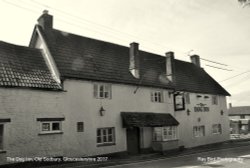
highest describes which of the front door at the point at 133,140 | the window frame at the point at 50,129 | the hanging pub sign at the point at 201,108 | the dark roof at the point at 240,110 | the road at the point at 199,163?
the dark roof at the point at 240,110

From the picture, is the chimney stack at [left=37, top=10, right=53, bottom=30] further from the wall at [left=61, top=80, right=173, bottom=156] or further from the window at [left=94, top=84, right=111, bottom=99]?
the window at [left=94, top=84, right=111, bottom=99]

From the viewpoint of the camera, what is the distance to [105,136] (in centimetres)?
1923

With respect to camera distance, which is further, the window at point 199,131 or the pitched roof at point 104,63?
the window at point 199,131

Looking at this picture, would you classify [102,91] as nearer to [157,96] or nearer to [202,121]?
[157,96]

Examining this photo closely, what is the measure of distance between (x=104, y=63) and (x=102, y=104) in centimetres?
402

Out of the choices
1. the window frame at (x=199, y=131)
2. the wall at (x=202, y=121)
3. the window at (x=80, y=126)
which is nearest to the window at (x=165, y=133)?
the wall at (x=202, y=121)

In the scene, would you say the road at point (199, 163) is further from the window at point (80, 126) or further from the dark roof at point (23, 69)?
the dark roof at point (23, 69)

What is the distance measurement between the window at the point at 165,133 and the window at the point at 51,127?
29.1ft

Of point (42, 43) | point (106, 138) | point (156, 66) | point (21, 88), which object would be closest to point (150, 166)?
point (106, 138)

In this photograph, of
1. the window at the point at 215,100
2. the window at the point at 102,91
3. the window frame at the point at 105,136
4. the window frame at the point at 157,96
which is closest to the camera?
A: the window frame at the point at 105,136

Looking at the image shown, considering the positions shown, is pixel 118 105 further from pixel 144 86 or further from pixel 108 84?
pixel 144 86

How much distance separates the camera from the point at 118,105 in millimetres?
20266

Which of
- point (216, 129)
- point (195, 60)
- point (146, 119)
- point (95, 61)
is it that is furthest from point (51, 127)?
point (195, 60)

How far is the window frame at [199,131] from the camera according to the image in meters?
27.4
